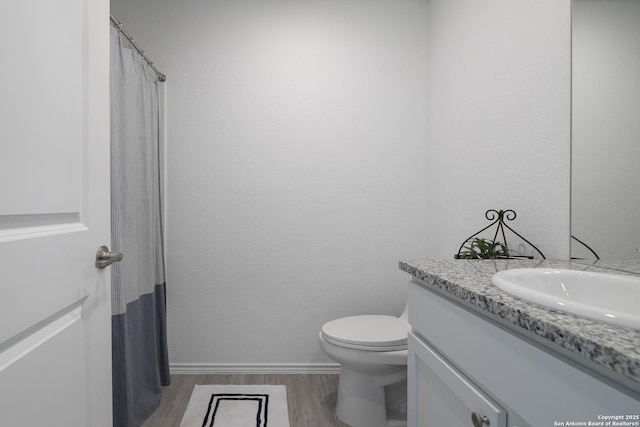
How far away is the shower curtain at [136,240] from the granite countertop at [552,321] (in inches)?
49.4

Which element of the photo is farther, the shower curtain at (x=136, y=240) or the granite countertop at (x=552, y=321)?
the shower curtain at (x=136, y=240)

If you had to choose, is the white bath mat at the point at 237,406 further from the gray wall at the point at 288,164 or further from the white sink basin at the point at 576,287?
the white sink basin at the point at 576,287

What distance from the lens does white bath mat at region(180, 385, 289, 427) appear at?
5.54 ft

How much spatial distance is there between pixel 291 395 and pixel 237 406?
0.30 meters

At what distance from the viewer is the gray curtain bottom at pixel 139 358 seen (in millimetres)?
1448

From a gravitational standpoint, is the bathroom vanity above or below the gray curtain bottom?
above

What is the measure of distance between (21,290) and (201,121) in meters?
1.72

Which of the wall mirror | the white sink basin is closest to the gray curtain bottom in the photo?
the white sink basin

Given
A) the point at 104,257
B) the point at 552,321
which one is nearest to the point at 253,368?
the point at 104,257

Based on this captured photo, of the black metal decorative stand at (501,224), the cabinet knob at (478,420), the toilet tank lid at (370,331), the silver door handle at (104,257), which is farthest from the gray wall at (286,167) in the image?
the cabinet knob at (478,420)

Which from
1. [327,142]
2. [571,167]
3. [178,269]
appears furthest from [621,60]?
[178,269]

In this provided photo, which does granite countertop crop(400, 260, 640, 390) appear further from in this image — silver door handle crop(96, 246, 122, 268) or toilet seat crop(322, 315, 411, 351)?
silver door handle crop(96, 246, 122, 268)

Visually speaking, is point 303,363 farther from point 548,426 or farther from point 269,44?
point 269,44

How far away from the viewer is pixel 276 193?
2.23 meters
